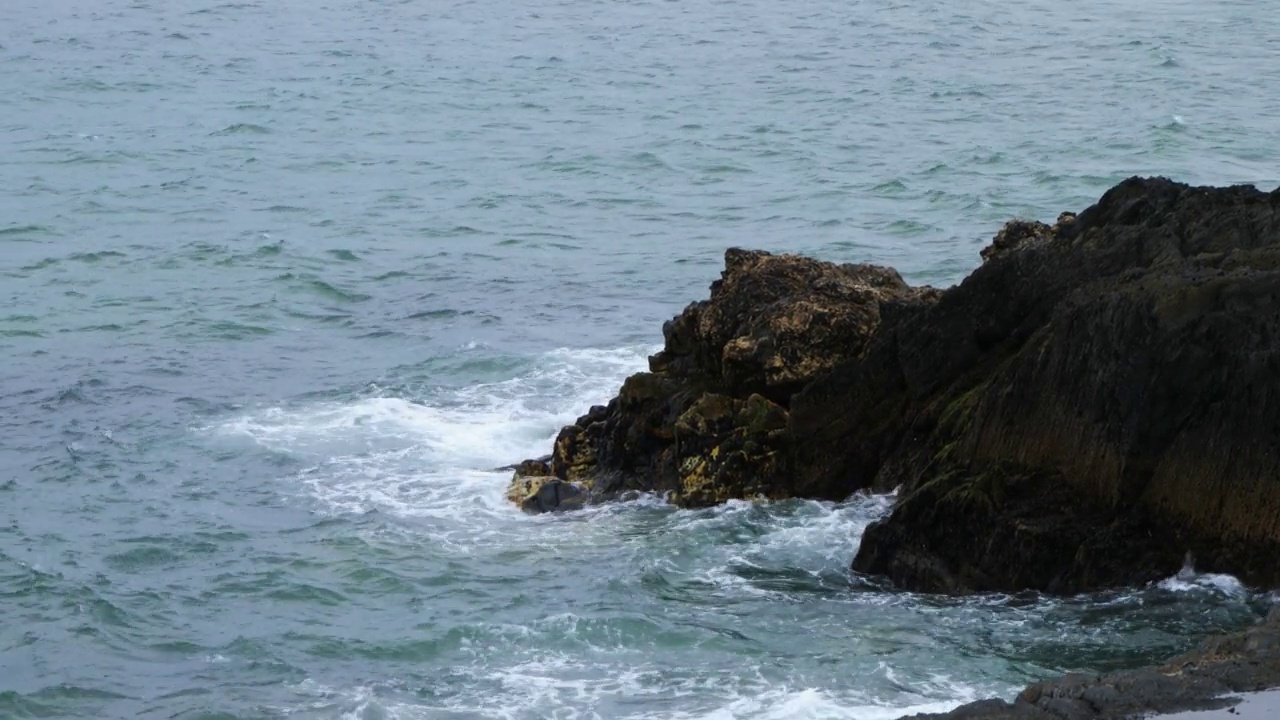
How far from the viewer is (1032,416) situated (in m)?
14.0

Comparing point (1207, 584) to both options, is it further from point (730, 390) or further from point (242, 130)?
point (242, 130)

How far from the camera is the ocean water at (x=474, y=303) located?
44.8ft

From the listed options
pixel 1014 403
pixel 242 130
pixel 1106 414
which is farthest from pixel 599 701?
pixel 242 130

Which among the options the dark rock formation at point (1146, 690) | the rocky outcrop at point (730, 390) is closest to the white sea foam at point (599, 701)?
the dark rock formation at point (1146, 690)

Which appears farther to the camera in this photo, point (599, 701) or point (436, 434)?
point (436, 434)

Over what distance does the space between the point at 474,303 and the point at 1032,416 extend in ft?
42.0

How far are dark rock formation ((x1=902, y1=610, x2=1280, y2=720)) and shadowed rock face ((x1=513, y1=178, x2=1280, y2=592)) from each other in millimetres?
2338

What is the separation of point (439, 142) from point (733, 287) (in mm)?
21610

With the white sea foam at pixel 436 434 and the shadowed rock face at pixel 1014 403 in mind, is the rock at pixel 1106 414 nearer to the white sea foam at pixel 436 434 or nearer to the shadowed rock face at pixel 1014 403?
the shadowed rock face at pixel 1014 403

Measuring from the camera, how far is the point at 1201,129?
36594 millimetres

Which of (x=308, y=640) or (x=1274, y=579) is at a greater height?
(x=1274, y=579)

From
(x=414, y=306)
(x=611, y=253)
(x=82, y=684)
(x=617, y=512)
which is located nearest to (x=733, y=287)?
(x=617, y=512)

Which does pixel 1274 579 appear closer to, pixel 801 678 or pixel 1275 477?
pixel 1275 477

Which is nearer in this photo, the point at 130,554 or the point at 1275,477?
the point at 1275,477
